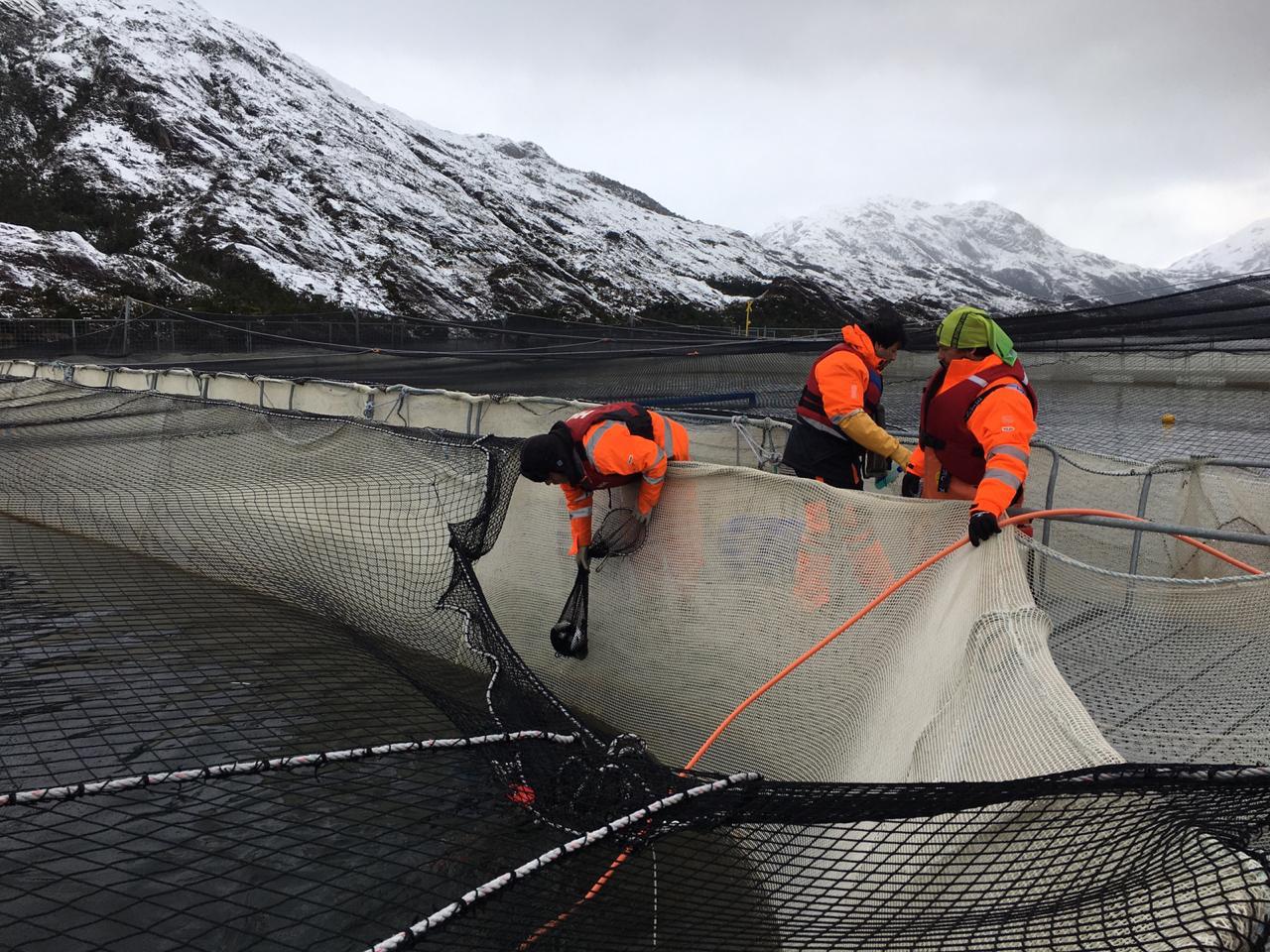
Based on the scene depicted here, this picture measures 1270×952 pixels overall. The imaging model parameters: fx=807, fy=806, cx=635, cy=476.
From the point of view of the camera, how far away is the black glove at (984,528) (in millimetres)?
2412

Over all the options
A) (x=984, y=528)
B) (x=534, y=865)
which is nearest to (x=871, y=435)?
(x=984, y=528)

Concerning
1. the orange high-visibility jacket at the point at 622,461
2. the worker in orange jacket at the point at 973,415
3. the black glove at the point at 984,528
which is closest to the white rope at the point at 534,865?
the black glove at the point at 984,528

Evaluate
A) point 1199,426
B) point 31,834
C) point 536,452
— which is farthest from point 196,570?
point 1199,426

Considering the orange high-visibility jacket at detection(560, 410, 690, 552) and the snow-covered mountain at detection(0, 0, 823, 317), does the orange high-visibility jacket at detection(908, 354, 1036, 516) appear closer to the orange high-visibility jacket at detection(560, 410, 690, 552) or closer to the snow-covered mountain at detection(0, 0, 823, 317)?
the orange high-visibility jacket at detection(560, 410, 690, 552)

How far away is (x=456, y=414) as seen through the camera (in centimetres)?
668

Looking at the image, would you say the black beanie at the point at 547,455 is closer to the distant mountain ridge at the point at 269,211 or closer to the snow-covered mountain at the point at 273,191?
the distant mountain ridge at the point at 269,211

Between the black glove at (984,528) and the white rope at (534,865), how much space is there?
1.05 m

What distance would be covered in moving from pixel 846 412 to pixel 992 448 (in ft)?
3.30

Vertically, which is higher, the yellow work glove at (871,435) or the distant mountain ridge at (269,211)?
the distant mountain ridge at (269,211)

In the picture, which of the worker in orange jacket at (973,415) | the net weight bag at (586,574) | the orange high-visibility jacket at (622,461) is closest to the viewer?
the worker in orange jacket at (973,415)

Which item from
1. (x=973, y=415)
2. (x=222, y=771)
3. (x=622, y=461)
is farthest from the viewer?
(x=622, y=461)

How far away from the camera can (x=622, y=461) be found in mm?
3582

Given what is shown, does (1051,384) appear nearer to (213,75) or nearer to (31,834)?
(31,834)

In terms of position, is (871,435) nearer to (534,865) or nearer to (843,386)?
(843,386)
